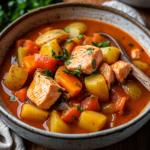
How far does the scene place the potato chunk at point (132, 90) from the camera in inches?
103

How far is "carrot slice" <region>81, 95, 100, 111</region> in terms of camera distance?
2.35m

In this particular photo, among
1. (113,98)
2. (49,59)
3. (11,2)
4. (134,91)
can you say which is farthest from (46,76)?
(11,2)

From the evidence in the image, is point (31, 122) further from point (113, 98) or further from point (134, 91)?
point (134, 91)

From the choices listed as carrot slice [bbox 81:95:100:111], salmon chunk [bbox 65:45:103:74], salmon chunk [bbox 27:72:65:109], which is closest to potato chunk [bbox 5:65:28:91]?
salmon chunk [bbox 27:72:65:109]

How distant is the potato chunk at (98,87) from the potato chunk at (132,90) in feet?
1.02

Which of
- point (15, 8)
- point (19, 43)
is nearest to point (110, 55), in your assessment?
point (19, 43)

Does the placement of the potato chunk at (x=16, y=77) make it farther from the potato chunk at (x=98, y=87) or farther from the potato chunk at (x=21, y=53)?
the potato chunk at (x=98, y=87)

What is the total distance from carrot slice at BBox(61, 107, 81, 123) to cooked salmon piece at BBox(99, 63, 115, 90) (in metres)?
0.54

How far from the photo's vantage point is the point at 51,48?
275 centimetres

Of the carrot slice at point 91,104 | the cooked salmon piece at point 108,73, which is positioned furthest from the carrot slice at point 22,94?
the cooked salmon piece at point 108,73

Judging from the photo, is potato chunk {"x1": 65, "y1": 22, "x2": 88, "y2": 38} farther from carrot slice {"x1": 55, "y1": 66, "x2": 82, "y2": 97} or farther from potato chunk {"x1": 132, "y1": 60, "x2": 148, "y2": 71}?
potato chunk {"x1": 132, "y1": 60, "x2": 148, "y2": 71}

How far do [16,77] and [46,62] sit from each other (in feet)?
1.38

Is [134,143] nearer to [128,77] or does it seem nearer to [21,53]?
[128,77]

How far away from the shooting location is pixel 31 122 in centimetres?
235
